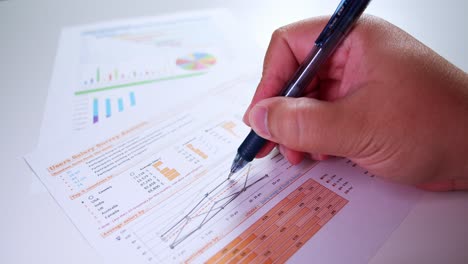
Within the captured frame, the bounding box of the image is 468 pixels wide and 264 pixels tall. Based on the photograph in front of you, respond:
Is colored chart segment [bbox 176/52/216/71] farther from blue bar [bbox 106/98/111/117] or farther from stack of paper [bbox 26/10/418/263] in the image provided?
blue bar [bbox 106/98/111/117]

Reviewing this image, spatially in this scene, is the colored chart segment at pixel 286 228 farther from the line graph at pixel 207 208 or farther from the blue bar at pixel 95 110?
the blue bar at pixel 95 110

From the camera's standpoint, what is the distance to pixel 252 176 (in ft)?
1.80

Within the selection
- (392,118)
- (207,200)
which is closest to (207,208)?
(207,200)

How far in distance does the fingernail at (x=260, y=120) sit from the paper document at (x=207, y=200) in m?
0.08

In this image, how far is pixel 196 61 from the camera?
0.83m

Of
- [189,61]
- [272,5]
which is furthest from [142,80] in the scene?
[272,5]

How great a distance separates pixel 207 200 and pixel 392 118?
28 centimetres

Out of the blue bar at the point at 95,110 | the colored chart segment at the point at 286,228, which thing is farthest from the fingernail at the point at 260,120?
the blue bar at the point at 95,110

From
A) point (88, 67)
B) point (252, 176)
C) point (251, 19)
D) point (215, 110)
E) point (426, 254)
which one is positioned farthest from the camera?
point (251, 19)

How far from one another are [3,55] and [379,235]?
36.1 inches

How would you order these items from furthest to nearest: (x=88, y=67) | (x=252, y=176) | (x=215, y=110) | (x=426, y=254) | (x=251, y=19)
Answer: (x=251, y=19)
(x=88, y=67)
(x=215, y=110)
(x=252, y=176)
(x=426, y=254)

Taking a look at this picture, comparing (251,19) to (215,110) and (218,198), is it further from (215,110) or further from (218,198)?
(218,198)

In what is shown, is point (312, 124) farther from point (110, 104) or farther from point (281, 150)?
point (110, 104)

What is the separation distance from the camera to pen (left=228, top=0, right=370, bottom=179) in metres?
0.51
